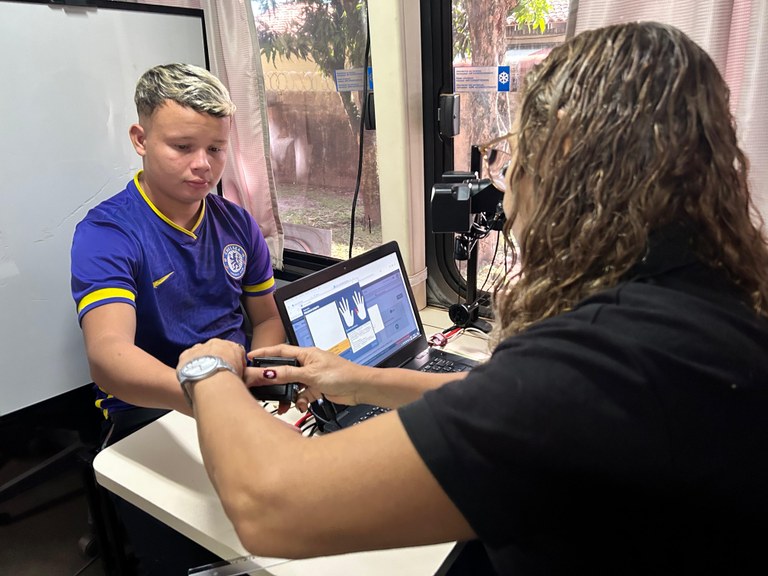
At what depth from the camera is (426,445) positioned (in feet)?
1.78

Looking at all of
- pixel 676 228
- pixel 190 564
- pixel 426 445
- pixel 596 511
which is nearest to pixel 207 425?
pixel 426 445

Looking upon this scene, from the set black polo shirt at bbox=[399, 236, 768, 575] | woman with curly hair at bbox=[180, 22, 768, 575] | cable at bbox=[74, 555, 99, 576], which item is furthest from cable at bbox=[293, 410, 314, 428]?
cable at bbox=[74, 555, 99, 576]

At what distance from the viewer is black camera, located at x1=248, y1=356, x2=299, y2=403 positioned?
103 cm

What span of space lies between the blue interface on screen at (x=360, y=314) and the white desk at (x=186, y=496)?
0.66ft

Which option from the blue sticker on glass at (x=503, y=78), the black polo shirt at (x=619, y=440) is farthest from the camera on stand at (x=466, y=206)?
the black polo shirt at (x=619, y=440)

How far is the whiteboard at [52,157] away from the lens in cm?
154

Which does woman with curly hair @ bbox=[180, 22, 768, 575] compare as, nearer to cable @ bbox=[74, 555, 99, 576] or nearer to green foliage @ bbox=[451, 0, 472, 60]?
green foliage @ bbox=[451, 0, 472, 60]

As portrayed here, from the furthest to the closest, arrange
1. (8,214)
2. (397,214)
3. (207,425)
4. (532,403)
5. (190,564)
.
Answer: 1. (397,214)
2. (8,214)
3. (190,564)
4. (207,425)
5. (532,403)

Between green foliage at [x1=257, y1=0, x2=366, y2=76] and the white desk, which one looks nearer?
the white desk

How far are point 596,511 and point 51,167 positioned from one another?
1650 mm

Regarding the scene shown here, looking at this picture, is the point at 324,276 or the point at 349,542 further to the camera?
the point at 324,276

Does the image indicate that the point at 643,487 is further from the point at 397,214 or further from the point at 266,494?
the point at 397,214

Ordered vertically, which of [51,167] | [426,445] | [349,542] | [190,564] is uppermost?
[51,167]

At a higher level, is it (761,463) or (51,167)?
(51,167)
